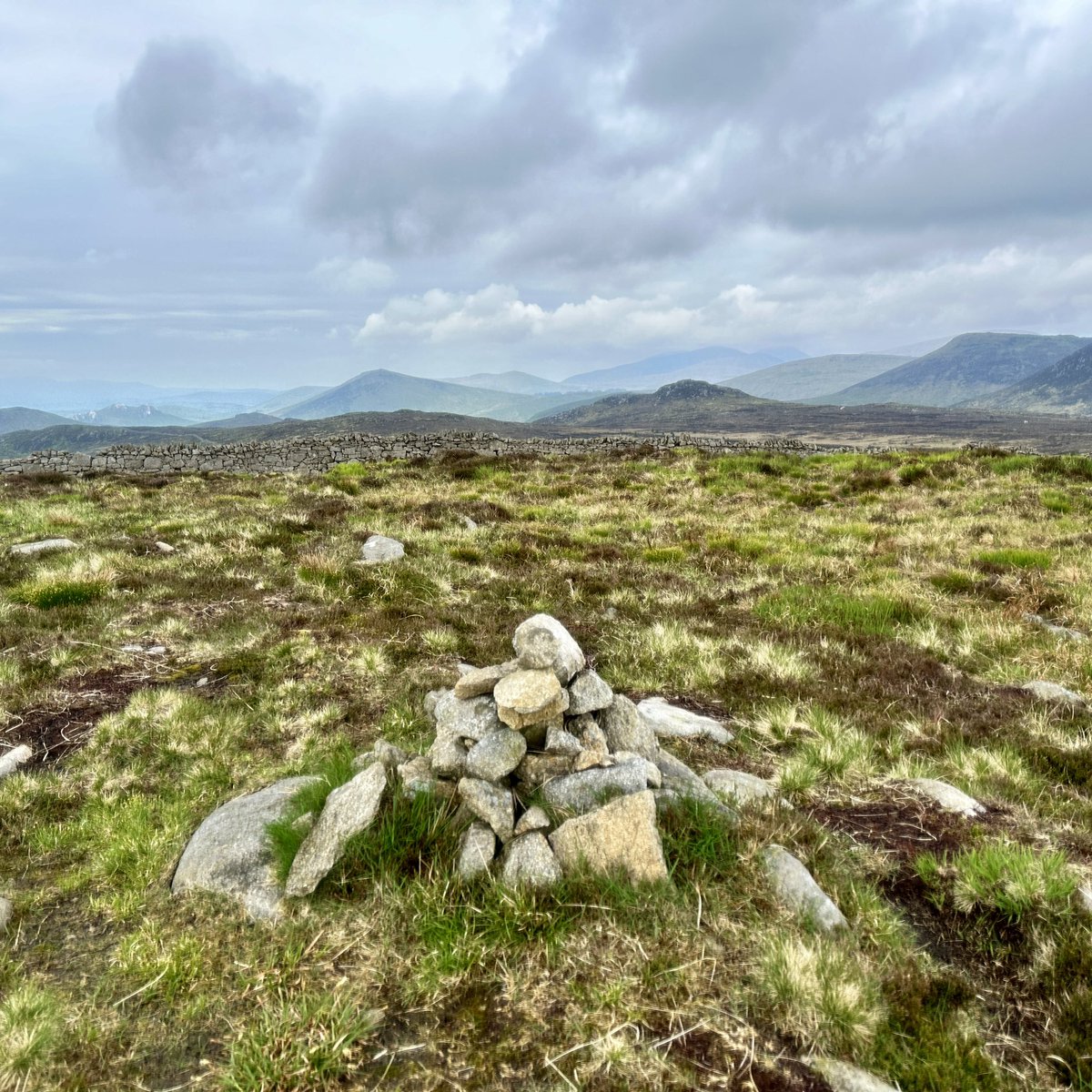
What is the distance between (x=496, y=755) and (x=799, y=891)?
6.89ft

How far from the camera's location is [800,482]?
86.7ft

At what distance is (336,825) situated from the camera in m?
3.97

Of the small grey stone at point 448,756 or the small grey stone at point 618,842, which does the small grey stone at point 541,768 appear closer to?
the small grey stone at point 448,756

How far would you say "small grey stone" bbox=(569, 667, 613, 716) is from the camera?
4.94 meters

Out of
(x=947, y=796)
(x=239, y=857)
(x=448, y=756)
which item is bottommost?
(x=947, y=796)

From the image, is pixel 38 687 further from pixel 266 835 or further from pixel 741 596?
pixel 741 596

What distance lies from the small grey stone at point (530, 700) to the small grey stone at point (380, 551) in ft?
27.3

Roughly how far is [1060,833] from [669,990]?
3.17 m

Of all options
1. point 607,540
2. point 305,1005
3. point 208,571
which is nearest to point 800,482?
point 607,540

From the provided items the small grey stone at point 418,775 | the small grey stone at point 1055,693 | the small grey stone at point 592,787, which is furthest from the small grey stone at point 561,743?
the small grey stone at point 1055,693

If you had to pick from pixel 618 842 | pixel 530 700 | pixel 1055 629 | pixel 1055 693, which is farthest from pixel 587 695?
pixel 1055 629

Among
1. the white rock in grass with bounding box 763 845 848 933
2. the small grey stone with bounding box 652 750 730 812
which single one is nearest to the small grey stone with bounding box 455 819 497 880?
the small grey stone with bounding box 652 750 730 812

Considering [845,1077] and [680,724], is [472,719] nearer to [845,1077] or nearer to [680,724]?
[680,724]

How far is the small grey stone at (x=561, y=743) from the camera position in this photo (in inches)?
178
